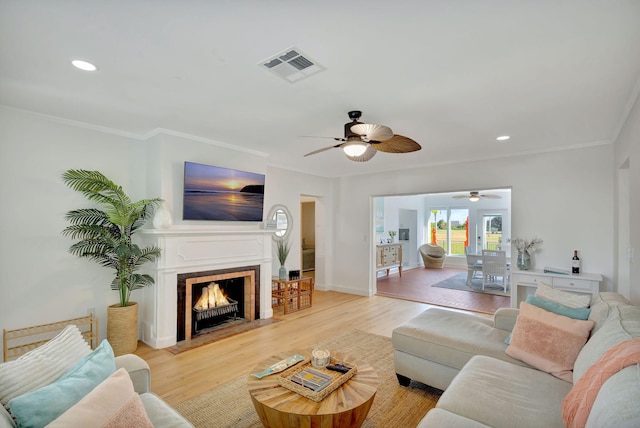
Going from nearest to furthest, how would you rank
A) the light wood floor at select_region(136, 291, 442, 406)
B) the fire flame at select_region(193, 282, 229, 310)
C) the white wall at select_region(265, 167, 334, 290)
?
the light wood floor at select_region(136, 291, 442, 406)
the fire flame at select_region(193, 282, 229, 310)
the white wall at select_region(265, 167, 334, 290)

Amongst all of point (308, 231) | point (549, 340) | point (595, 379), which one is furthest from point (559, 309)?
point (308, 231)

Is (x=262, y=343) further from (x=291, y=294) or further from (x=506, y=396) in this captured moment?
(x=506, y=396)

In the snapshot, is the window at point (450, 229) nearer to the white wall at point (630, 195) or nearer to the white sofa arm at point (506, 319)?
the white wall at point (630, 195)

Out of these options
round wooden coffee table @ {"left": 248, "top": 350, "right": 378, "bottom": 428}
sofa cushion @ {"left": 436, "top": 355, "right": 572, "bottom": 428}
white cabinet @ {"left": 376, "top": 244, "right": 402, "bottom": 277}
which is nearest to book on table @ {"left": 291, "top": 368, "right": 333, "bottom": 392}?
round wooden coffee table @ {"left": 248, "top": 350, "right": 378, "bottom": 428}

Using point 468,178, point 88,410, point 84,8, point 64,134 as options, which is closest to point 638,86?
point 468,178

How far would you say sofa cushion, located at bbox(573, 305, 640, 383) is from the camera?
5.10 ft

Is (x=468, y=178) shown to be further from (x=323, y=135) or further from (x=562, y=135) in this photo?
(x=323, y=135)

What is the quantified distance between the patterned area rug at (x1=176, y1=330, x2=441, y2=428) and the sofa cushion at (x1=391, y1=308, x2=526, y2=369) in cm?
35

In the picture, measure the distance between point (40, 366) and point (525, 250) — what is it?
5313 mm

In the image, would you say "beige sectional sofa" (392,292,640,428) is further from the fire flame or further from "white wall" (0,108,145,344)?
"white wall" (0,108,145,344)

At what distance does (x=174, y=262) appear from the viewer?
3715 millimetres

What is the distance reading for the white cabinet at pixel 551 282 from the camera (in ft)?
12.8

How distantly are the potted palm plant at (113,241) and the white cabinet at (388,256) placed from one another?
5.70 metres

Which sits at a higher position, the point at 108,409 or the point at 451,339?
the point at 108,409
